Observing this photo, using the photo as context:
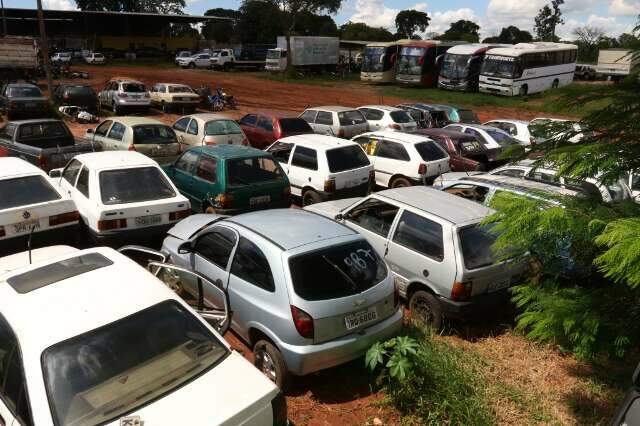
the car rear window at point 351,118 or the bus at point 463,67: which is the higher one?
the bus at point 463,67

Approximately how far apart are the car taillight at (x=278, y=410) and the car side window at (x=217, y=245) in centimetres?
235

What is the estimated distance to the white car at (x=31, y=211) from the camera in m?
6.91

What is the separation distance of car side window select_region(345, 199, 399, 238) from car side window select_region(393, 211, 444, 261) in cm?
23

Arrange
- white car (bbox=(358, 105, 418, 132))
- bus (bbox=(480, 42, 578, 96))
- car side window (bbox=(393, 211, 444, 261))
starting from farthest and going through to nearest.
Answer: bus (bbox=(480, 42, 578, 96)), white car (bbox=(358, 105, 418, 132)), car side window (bbox=(393, 211, 444, 261))

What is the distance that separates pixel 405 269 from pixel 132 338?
4038mm

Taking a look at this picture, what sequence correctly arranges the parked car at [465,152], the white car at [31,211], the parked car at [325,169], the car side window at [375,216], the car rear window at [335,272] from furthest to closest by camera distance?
the parked car at [465,152]
the parked car at [325,169]
the car side window at [375,216]
the white car at [31,211]
the car rear window at [335,272]

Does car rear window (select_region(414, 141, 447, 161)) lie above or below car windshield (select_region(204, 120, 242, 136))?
below

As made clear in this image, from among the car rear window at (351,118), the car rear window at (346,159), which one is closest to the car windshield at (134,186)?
the car rear window at (346,159)

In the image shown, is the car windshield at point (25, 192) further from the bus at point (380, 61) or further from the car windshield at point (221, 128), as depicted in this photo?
the bus at point (380, 61)

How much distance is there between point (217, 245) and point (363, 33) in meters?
88.5

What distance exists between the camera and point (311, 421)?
481 centimetres

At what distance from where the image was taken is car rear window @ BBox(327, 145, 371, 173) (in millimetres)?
10414

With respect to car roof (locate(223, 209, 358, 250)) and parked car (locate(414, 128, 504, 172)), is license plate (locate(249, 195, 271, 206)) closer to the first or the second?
car roof (locate(223, 209, 358, 250))

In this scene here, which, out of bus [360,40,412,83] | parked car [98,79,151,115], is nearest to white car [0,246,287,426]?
parked car [98,79,151,115]
